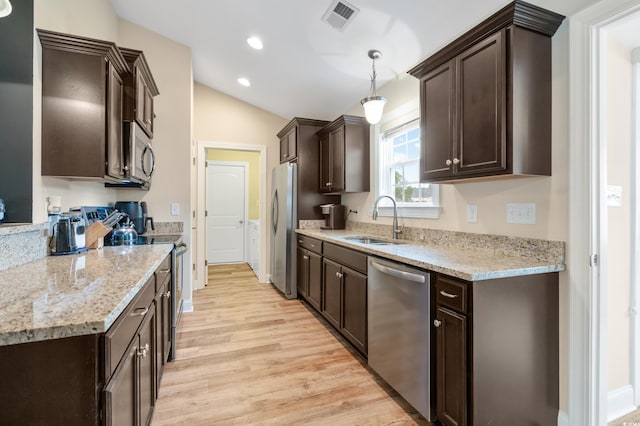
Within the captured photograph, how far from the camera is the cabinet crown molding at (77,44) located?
1.79 metres

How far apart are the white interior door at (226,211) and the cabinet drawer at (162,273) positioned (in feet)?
13.5

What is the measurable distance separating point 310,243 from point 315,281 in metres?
0.45

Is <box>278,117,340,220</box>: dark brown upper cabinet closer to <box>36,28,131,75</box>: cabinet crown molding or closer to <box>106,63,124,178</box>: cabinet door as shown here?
<box>106,63,124,178</box>: cabinet door

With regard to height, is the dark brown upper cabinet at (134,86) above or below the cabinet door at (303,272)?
above

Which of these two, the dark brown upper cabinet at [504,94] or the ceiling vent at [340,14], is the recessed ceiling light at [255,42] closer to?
the ceiling vent at [340,14]

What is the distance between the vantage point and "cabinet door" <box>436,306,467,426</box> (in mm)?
1449

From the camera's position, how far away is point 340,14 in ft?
7.57

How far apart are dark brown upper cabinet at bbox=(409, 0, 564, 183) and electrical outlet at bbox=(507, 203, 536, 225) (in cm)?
22

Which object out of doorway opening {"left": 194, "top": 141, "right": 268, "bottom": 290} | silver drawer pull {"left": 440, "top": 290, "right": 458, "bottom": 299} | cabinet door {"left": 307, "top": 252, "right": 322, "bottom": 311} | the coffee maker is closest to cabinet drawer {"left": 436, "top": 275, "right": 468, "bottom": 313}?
silver drawer pull {"left": 440, "top": 290, "right": 458, "bottom": 299}

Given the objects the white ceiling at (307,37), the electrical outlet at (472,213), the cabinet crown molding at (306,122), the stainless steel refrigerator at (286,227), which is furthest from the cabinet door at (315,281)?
the white ceiling at (307,37)

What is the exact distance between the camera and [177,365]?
2346mm

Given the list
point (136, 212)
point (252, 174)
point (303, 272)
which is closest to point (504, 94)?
point (303, 272)

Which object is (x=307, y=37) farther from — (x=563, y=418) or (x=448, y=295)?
(x=563, y=418)

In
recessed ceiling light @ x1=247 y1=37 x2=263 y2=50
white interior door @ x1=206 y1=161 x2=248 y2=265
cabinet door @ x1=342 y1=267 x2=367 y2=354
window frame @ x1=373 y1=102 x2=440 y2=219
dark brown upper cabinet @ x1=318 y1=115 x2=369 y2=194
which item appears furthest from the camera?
white interior door @ x1=206 y1=161 x2=248 y2=265
